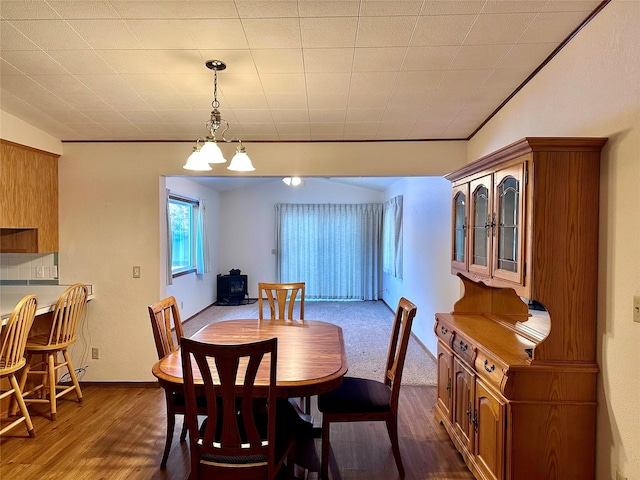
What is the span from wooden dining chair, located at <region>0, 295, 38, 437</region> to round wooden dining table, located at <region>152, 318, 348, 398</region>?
1.16m

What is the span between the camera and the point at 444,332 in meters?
2.59

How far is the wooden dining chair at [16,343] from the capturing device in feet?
7.98

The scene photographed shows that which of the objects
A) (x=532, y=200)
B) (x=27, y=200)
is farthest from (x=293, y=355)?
(x=27, y=200)

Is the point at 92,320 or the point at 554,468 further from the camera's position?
the point at 92,320

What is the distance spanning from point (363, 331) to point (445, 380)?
2.91 m

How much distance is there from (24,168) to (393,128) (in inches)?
120

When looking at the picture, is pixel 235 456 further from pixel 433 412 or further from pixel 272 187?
pixel 272 187

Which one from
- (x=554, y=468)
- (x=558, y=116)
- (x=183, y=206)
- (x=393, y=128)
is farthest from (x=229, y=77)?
(x=183, y=206)

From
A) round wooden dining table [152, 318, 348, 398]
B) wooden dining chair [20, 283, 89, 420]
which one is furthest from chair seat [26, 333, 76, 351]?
round wooden dining table [152, 318, 348, 398]

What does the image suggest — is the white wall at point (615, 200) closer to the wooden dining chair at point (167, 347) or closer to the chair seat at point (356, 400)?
the chair seat at point (356, 400)

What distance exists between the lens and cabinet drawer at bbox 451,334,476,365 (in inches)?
83.2

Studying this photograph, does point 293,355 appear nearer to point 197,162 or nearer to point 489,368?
point 489,368

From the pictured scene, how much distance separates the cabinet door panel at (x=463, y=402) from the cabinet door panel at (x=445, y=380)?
8cm

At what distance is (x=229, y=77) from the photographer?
2176mm
